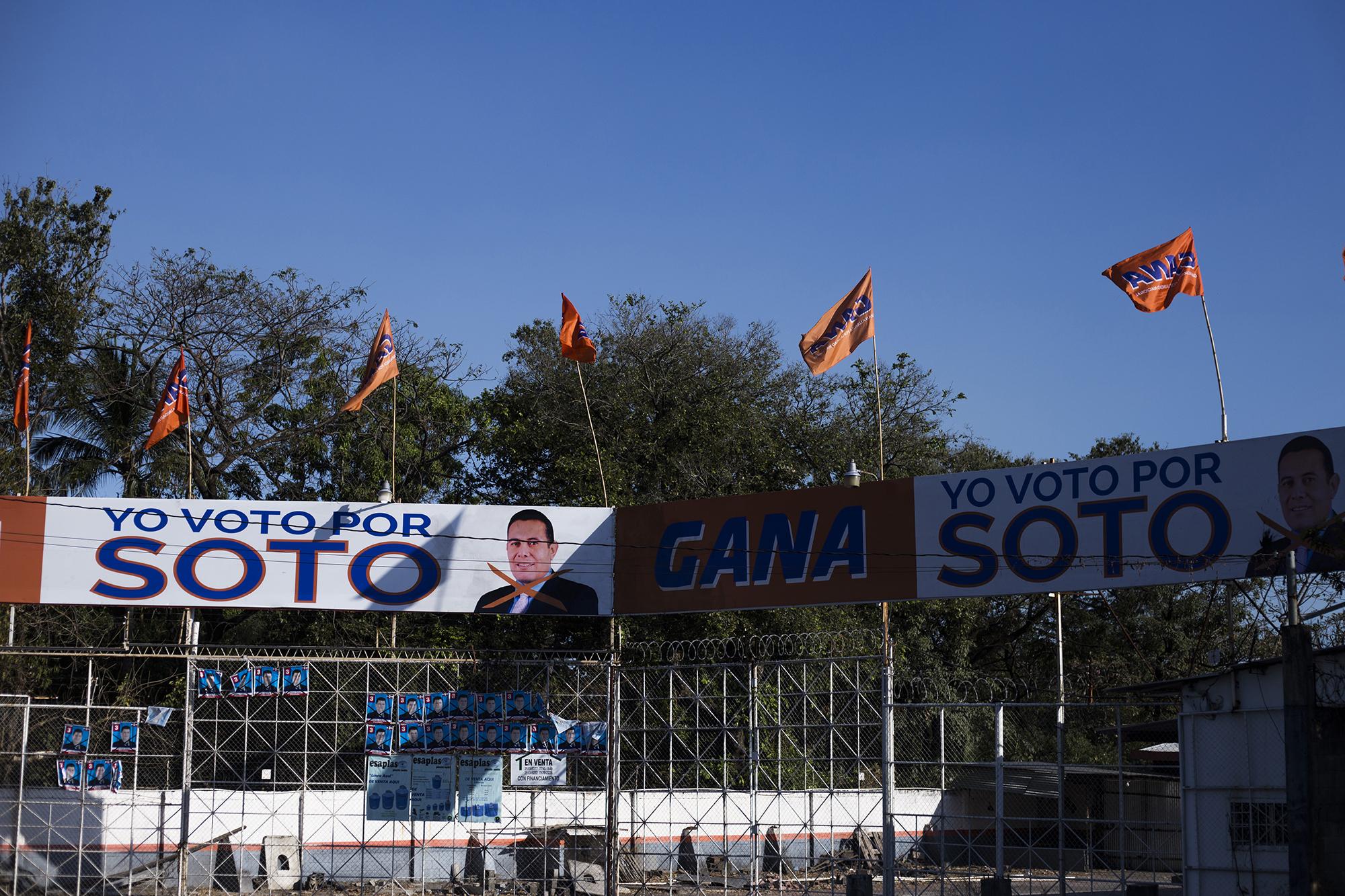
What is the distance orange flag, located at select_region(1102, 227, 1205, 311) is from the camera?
2111 centimetres

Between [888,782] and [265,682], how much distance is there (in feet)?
33.5

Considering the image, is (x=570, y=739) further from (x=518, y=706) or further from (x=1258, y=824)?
(x=1258, y=824)

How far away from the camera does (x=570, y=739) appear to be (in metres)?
20.9

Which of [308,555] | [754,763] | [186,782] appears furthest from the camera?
[308,555]

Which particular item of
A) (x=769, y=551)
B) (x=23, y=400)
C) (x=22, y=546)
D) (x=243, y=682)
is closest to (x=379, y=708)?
(x=243, y=682)

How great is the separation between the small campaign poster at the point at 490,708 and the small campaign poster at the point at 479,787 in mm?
659

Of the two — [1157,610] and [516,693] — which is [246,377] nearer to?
[516,693]

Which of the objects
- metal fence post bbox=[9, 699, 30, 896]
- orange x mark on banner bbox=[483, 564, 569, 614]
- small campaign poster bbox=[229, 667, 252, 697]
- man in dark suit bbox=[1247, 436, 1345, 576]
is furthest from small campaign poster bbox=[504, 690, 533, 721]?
man in dark suit bbox=[1247, 436, 1345, 576]

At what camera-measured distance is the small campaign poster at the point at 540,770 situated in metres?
20.4

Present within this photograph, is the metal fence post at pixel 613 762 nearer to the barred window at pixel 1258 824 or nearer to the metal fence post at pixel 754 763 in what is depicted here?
the metal fence post at pixel 754 763

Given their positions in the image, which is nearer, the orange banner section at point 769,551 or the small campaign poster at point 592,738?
the orange banner section at point 769,551

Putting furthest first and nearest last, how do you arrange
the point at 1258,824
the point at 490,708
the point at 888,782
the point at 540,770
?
the point at 490,708 < the point at 540,770 < the point at 888,782 < the point at 1258,824

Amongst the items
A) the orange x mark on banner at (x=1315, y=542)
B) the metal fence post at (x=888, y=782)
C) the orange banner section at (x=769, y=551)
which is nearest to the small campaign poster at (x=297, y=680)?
the orange banner section at (x=769, y=551)

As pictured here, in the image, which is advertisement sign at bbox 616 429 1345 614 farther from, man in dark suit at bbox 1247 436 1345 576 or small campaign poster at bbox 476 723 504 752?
small campaign poster at bbox 476 723 504 752
